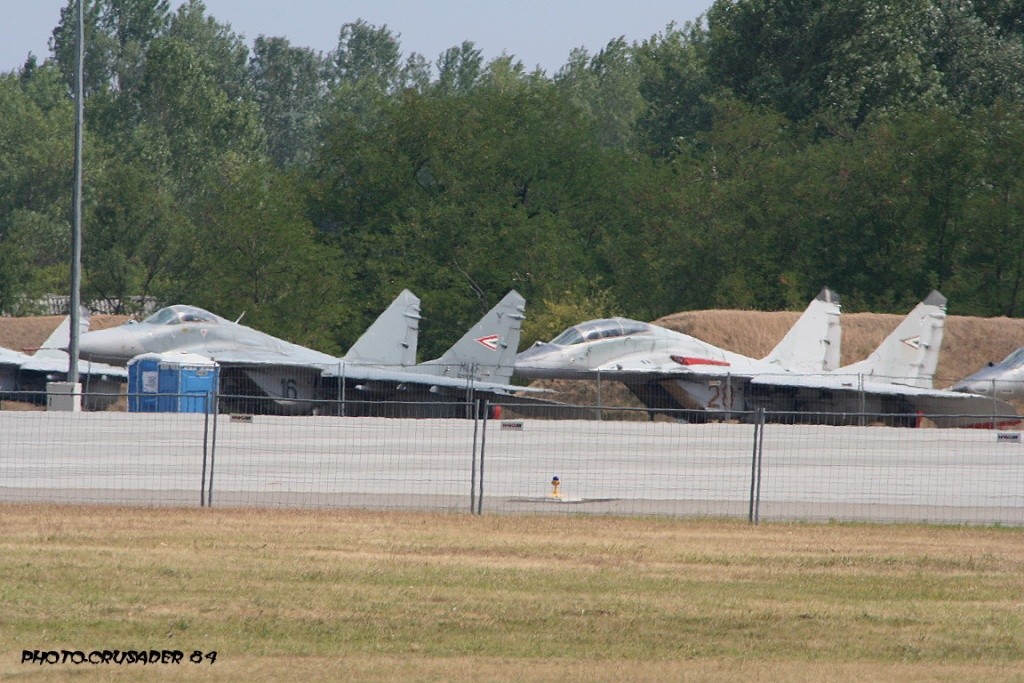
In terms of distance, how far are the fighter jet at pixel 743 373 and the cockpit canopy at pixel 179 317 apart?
774 cm

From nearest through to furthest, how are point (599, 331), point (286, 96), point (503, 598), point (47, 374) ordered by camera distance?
point (503, 598), point (599, 331), point (47, 374), point (286, 96)

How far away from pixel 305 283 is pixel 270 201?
14.4ft

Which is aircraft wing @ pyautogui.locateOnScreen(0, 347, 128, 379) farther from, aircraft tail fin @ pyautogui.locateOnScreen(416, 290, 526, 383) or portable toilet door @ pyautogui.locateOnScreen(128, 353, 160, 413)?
aircraft tail fin @ pyautogui.locateOnScreen(416, 290, 526, 383)

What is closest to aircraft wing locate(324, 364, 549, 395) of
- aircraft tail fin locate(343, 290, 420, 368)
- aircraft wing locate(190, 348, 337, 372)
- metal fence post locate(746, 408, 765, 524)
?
aircraft wing locate(190, 348, 337, 372)

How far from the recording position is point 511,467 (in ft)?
55.5

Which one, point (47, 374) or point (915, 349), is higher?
point (915, 349)

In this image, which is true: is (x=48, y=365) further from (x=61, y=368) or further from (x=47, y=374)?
(x=47, y=374)

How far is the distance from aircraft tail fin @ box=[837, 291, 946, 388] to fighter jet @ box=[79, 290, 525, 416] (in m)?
8.77

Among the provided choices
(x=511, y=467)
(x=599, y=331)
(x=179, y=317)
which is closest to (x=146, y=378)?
(x=179, y=317)

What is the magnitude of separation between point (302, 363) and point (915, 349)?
15.0m

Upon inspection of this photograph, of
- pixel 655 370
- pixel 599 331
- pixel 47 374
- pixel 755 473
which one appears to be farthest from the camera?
pixel 47 374

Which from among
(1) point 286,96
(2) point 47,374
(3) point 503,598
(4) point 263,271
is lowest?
(3) point 503,598

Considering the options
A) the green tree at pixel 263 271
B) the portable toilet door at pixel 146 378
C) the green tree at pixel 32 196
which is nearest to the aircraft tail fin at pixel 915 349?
the portable toilet door at pixel 146 378

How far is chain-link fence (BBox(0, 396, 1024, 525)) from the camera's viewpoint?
15.2 metres
